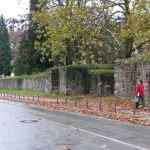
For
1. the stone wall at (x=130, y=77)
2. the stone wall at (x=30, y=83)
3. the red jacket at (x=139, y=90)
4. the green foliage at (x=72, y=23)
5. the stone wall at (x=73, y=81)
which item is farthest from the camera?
the stone wall at (x=30, y=83)

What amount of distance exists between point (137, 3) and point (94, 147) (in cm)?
1701

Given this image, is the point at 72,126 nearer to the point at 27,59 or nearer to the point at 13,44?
the point at 27,59

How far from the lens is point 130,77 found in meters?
34.2

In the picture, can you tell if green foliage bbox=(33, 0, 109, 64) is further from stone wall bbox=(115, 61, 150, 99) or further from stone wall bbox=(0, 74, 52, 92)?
stone wall bbox=(0, 74, 52, 92)

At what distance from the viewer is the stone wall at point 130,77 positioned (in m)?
31.4

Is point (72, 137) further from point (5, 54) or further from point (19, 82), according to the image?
point (5, 54)

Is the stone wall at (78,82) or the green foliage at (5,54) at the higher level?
the green foliage at (5,54)

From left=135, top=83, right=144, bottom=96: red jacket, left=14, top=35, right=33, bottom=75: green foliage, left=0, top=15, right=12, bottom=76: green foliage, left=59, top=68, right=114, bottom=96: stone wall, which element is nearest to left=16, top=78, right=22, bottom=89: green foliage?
left=14, top=35, right=33, bottom=75: green foliage

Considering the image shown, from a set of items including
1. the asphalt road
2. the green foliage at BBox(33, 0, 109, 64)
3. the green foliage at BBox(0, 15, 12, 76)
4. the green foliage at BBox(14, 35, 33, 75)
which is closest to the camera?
the asphalt road

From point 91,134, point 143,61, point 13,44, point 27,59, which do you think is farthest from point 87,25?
point 13,44

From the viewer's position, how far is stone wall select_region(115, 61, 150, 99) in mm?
31375

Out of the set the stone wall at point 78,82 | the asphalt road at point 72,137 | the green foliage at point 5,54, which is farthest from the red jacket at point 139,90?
the green foliage at point 5,54

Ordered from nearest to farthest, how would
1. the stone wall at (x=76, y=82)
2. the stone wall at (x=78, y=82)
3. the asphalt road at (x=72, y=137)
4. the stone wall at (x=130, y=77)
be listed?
the asphalt road at (x=72, y=137)
the stone wall at (x=130, y=77)
the stone wall at (x=76, y=82)
the stone wall at (x=78, y=82)

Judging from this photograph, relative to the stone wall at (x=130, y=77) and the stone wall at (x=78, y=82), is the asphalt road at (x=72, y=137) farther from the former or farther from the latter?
the stone wall at (x=78, y=82)
